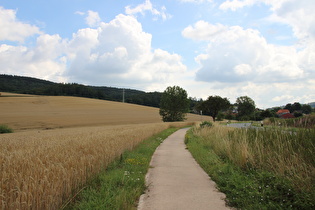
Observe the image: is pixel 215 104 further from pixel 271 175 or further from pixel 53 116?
pixel 271 175

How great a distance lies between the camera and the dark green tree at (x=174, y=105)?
70938 millimetres

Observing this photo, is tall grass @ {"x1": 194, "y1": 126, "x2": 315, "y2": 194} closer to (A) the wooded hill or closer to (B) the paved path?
(B) the paved path

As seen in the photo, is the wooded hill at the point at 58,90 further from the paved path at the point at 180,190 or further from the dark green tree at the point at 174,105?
the paved path at the point at 180,190

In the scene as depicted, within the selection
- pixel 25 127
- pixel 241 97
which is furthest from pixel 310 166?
pixel 241 97

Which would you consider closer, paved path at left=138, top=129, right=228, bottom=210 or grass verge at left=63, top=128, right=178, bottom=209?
grass verge at left=63, top=128, right=178, bottom=209

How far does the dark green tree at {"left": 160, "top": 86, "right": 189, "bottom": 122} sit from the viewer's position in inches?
2793

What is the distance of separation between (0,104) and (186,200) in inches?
3039

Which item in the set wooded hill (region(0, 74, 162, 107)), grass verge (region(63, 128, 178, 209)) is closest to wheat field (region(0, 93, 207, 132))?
wooded hill (region(0, 74, 162, 107))

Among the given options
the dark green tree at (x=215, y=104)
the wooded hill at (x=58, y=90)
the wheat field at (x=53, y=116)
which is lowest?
the wheat field at (x=53, y=116)

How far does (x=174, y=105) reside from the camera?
7119cm

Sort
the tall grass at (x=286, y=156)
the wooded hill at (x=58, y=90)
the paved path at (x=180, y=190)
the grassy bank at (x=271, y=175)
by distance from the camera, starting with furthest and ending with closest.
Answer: the wooded hill at (x=58, y=90)
the tall grass at (x=286, y=156)
the paved path at (x=180, y=190)
the grassy bank at (x=271, y=175)

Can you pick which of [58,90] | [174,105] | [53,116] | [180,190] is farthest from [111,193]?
[58,90]

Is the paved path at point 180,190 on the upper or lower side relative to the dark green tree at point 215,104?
lower

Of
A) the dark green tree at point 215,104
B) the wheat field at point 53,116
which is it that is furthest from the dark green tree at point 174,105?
→ the dark green tree at point 215,104
